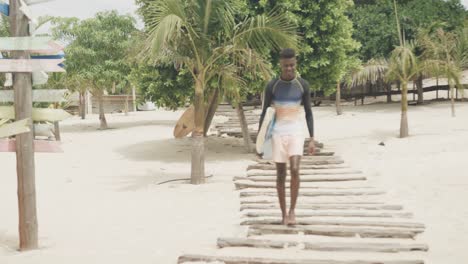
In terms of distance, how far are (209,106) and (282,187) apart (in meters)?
8.00

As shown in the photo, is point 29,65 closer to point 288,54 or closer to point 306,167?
point 288,54

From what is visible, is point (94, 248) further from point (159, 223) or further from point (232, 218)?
point (232, 218)

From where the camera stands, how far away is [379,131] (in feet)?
51.6

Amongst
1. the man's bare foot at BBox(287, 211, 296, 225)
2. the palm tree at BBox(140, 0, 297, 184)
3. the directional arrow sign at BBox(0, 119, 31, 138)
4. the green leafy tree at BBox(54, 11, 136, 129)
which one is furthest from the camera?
the green leafy tree at BBox(54, 11, 136, 129)

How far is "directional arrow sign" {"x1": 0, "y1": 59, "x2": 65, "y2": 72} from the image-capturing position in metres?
4.95

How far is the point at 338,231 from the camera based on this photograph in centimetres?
527

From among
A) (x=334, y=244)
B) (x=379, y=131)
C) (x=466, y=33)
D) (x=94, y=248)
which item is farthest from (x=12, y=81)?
(x=466, y=33)

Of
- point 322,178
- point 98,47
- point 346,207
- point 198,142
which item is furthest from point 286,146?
point 98,47

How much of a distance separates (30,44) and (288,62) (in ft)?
8.65

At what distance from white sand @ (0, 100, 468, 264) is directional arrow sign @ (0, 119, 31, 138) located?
4.07 feet

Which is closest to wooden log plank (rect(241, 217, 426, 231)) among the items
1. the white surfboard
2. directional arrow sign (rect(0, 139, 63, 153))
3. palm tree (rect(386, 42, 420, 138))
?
the white surfboard

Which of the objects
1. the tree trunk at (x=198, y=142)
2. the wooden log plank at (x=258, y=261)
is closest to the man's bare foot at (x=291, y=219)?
the wooden log plank at (x=258, y=261)

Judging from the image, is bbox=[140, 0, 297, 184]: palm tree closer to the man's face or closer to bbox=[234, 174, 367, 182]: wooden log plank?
bbox=[234, 174, 367, 182]: wooden log plank

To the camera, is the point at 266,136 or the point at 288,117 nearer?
the point at 288,117
